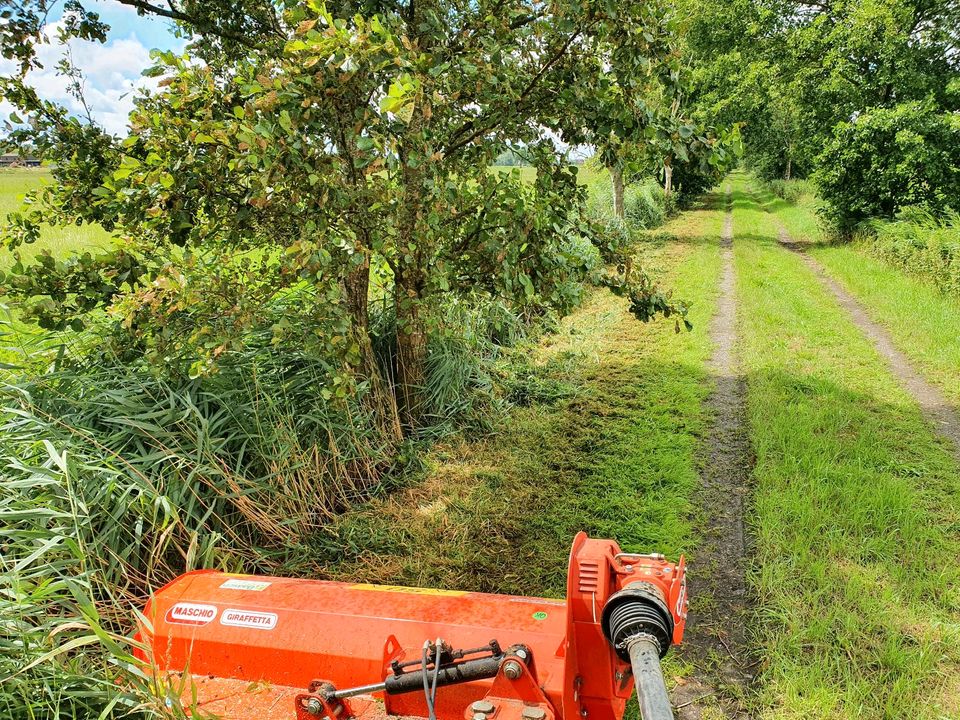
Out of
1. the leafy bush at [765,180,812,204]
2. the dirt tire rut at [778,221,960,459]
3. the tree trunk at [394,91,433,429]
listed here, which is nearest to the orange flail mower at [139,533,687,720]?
the tree trunk at [394,91,433,429]

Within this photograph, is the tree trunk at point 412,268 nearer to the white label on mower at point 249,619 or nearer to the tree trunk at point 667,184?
the white label on mower at point 249,619

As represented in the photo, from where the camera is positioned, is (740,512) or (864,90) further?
(864,90)

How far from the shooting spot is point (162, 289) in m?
3.60

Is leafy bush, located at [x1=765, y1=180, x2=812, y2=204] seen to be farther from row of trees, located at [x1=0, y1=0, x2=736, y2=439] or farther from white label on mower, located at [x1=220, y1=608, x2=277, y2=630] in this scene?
white label on mower, located at [x1=220, y1=608, x2=277, y2=630]

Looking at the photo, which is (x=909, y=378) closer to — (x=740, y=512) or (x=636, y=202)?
(x=740, y=512)

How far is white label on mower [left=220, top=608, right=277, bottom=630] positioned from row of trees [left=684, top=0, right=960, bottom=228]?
56.1 ft

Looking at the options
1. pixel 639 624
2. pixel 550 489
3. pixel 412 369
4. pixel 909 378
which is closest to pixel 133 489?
pixel 412 369

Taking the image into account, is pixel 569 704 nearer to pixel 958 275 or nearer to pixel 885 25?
pixel 958 275

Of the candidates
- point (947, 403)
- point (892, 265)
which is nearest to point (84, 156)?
point (947, 403)

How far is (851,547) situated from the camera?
13.8ft

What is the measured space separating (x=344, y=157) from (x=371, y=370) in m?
1.84

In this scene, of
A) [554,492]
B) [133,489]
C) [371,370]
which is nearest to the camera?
[133,489]

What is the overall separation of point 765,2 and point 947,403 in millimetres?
18187

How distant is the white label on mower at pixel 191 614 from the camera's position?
265 centimetres
